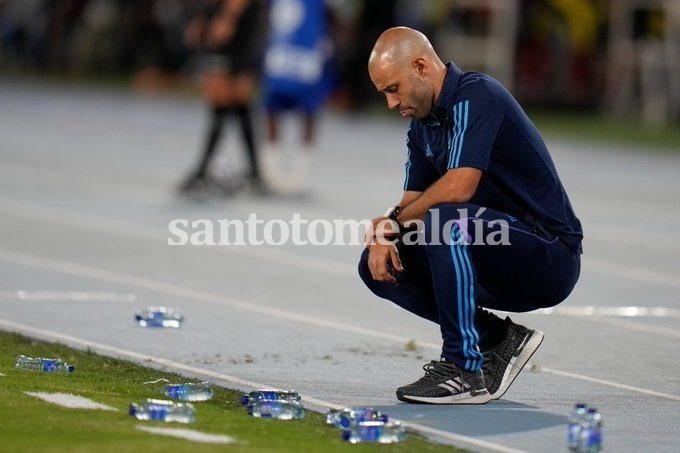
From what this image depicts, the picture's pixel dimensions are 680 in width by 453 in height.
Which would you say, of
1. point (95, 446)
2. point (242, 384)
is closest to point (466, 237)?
point (242, 384)

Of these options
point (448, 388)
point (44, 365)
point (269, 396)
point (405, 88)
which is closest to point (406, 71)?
point (405, 88)

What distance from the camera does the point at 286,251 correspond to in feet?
40.4

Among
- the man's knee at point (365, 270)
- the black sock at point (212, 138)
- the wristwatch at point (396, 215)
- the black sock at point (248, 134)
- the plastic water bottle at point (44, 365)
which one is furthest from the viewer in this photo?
the black sock at point (248, 134)

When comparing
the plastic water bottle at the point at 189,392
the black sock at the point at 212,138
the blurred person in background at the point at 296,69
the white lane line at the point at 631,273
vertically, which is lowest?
the plastic water bottle at the point at 189,392

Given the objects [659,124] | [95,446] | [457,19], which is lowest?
[95,446]

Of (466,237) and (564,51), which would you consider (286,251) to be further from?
(564,51)

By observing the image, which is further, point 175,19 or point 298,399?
point 175,19

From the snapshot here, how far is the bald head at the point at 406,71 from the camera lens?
6.53 meters

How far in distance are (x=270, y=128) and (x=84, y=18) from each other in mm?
21297

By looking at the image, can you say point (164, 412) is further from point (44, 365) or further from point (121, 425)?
point (44, 365)

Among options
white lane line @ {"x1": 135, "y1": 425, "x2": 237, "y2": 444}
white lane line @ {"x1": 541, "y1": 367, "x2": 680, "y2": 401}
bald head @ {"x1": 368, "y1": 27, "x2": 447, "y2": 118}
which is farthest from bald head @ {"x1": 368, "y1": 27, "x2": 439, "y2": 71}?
white lane line @ {"x1": 541, "y1": 367, "x2": 680, "y2": 401}

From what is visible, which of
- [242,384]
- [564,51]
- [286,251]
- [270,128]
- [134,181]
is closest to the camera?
[242,384]

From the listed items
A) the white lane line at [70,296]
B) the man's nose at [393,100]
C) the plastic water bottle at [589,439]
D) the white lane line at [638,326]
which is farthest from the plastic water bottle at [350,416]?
the white lane line at [70,296]

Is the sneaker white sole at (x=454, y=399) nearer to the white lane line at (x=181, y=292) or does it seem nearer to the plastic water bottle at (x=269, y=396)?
the plastic water bottle at (x=269, y=396)
